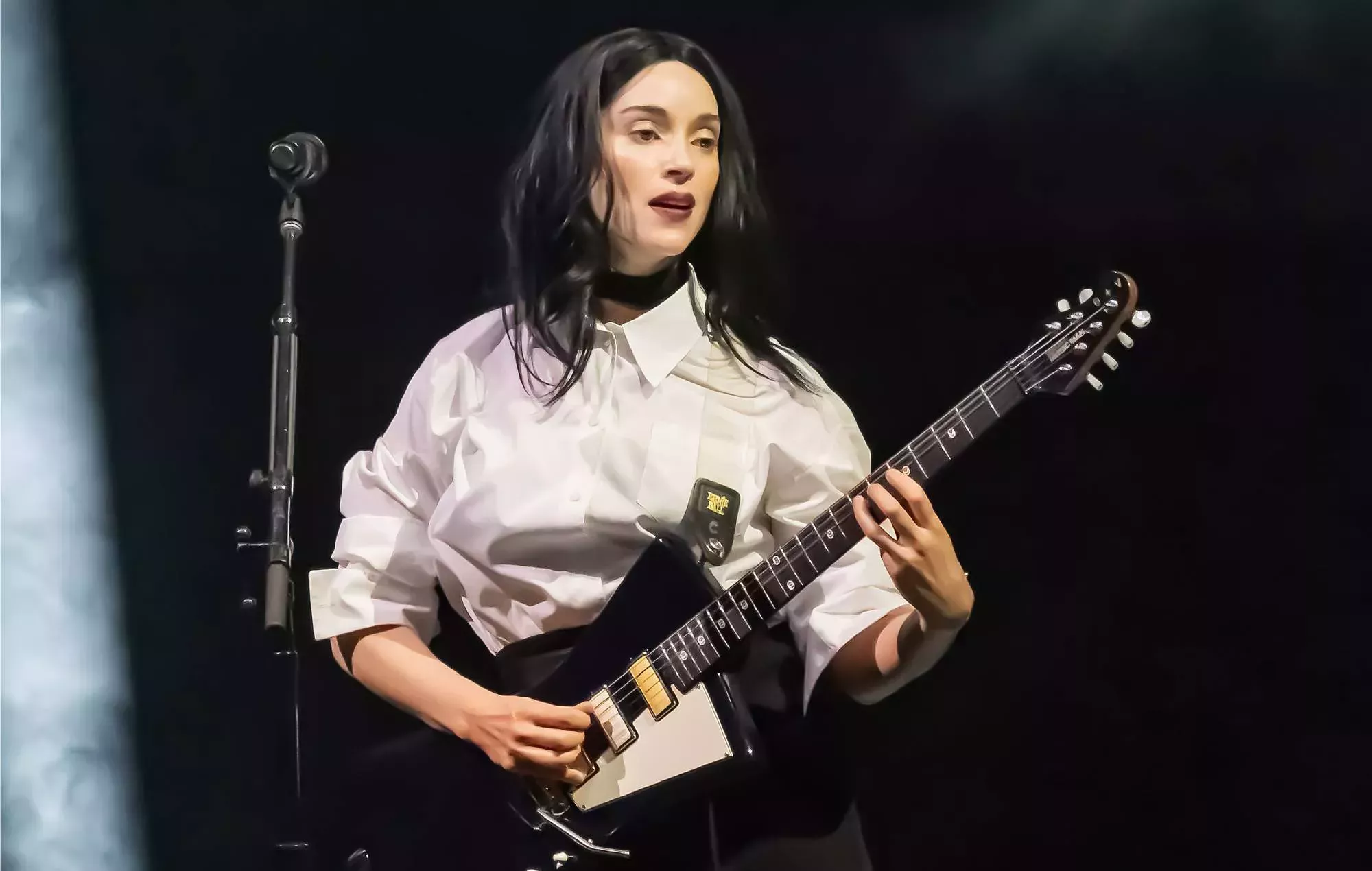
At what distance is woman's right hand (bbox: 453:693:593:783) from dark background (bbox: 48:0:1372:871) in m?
0.30

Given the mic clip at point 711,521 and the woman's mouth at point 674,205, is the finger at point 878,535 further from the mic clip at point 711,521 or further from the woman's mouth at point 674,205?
the woman's mouth at point 674,205

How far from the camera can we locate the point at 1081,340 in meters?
1.50

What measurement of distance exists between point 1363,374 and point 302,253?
148 centimetres

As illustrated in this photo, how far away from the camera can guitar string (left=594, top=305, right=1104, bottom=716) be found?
1479 mm

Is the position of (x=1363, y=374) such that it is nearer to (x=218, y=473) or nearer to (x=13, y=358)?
(x=218, y=473)

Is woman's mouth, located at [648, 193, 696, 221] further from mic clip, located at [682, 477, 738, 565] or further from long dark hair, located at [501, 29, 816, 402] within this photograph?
mic clip, located at [682, 477, 738, 565]

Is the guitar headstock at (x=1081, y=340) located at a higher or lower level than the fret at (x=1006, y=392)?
higher

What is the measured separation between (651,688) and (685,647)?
0.21 feet

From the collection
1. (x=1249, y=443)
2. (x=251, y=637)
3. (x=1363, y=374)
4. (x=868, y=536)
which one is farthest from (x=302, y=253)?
(x=1363, y=374)

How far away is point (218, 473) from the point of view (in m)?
1.92

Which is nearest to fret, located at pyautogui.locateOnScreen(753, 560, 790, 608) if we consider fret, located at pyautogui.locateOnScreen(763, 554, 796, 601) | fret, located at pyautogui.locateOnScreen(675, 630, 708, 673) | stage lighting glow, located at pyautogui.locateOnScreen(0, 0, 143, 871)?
fret, located at pyautogui.locateOnScreen(763, 554, 796, 601)

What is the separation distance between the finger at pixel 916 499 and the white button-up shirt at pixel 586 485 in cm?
17

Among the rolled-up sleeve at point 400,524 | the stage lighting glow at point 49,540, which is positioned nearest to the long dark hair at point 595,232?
the rolled-up sleeve at point 400,524

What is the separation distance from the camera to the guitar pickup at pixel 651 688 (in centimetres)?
152
